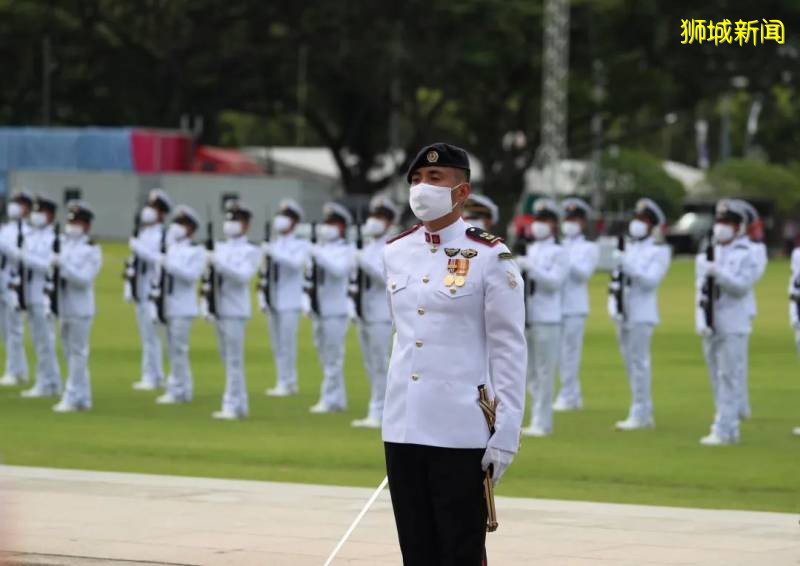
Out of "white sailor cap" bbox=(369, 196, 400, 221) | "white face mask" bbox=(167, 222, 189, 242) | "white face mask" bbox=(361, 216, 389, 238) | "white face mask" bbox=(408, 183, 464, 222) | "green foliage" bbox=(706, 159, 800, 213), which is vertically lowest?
"green foliage" bbox=(706, 159, 800, 213)

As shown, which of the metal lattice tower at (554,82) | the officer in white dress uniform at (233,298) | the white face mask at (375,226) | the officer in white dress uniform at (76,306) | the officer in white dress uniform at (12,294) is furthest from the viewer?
the metal lattice tower at (554,82)

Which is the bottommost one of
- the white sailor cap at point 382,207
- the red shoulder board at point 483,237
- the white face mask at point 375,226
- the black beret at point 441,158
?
the white face mask at point 375,226

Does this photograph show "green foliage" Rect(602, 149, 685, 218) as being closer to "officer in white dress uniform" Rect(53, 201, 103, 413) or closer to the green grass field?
the green grass field

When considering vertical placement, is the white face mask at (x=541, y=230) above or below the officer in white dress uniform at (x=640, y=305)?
above

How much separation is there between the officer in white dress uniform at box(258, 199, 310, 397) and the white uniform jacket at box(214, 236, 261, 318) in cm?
130

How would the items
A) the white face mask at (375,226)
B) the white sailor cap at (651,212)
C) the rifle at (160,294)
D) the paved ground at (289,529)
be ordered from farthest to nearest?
the rifle at (160,294) → the white face mask at (375,226) → the white sailor cap at (651,212) → the paved ground at (289,529)

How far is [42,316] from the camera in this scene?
66.2 ft

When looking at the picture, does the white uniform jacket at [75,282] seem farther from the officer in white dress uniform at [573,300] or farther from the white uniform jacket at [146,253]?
the officer in white dress uniform at [573,300]

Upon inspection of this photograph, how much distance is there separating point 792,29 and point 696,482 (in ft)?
134

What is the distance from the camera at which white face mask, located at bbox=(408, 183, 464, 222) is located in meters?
7.14

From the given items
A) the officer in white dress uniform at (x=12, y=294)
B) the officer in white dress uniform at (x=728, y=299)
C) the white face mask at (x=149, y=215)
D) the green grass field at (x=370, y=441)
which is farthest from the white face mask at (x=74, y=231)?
the officer in white dress uniform at (x=728, y=299)

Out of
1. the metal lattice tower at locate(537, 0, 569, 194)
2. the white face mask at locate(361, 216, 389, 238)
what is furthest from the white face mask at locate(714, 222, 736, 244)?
the metal lattice tower at locate(537, 0, 569, 194)

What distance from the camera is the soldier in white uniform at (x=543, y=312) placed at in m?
16.4

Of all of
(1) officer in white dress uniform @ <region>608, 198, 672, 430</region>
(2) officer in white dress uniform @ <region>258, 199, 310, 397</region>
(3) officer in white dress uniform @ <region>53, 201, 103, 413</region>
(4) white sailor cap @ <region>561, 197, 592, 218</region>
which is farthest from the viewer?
(2) officer in white dress uniform @ <region>258, 199, 310, 397</region>
